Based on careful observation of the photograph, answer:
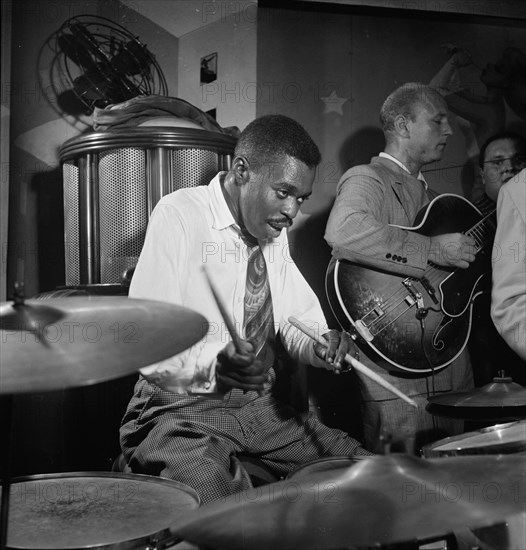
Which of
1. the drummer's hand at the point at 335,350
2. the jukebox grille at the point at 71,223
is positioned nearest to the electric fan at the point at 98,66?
the jukebox grille at the point at 71,223

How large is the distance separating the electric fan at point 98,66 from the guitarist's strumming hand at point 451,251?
1.11 metres

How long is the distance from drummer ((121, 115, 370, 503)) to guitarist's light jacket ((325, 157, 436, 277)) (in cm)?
22

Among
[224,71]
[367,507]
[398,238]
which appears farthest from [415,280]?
[367,507]

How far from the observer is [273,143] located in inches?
94.0

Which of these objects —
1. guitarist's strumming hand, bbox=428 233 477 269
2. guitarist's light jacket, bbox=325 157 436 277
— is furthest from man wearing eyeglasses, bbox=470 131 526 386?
guitarist's light jacket, bbox=325 157 436 277

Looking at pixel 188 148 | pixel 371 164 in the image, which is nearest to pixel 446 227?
pixel 371 164

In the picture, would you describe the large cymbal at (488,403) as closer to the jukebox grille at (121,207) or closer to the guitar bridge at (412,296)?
the guitar bridge at (412,296)

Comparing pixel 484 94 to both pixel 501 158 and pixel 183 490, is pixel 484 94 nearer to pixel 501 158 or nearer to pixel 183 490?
pixel 501 158

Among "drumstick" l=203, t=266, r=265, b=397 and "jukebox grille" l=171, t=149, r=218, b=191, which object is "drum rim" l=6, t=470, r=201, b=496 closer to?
"drumstick" l=203, t=266, r=265, b=397

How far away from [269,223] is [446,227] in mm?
692

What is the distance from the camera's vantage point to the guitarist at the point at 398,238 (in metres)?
2.55

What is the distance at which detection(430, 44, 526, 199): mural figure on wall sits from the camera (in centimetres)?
281

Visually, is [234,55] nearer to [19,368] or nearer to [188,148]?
[188,148]

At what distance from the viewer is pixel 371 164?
2.68m
